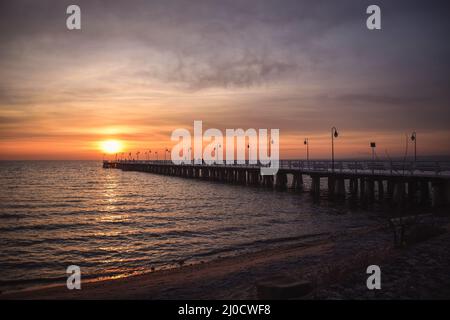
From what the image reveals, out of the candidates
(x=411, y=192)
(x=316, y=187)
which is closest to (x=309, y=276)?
(x=411, y=192)

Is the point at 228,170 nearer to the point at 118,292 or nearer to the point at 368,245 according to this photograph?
the point at 368,245

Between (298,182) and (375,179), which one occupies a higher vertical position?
(375,179)

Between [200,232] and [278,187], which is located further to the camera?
[278,187]

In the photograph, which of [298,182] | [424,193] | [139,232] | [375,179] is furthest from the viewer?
[298,182]

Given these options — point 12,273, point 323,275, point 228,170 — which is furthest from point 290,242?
point 228,170

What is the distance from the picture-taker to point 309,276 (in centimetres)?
942

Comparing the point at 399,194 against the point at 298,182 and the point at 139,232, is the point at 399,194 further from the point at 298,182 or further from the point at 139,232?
the point at 139,232

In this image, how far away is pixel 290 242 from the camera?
15812 mm

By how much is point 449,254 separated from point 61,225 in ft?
64.2

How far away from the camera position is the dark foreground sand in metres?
7.54

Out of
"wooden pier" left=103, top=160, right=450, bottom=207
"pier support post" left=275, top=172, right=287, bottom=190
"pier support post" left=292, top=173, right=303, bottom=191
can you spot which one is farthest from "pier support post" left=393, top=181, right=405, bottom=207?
"pier support post" left=275, top=172, right=287, bottom=190

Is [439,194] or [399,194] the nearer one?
[439,194]

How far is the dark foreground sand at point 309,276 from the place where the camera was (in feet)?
24.7
